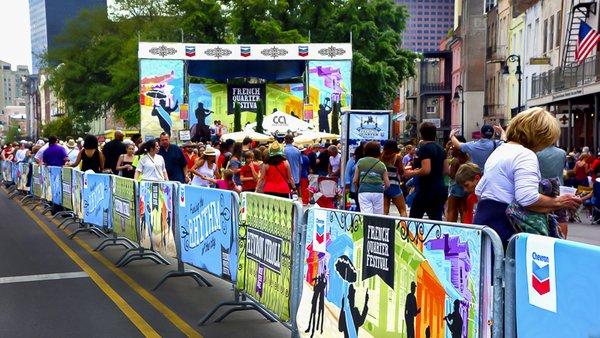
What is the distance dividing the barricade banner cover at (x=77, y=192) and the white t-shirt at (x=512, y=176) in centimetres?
1082

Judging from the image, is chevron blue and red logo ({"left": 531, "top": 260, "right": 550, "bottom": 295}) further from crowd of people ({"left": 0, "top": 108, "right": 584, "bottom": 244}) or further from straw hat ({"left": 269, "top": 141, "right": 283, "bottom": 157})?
straw hat ({"left": 269, "top": 141, "right": 283, "bottom": 157})

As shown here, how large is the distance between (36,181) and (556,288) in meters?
20.8

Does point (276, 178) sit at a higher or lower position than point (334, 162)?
higher

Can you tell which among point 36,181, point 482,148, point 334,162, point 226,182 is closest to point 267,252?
point 482,148

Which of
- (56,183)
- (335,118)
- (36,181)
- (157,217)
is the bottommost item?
(36,181)

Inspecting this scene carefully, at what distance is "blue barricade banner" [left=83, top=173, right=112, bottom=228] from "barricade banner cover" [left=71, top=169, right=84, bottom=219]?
0.41 meters

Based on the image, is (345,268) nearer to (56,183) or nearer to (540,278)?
(540,278)

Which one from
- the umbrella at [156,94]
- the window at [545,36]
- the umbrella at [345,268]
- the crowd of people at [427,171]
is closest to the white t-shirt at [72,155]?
the crowd of people at [427,171]

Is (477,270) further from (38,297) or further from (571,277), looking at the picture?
(38,297)

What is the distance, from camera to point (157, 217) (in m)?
10.2

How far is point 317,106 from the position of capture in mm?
42188

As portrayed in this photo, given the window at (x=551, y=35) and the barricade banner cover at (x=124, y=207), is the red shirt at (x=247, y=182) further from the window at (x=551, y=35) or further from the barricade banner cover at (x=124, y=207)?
the window at (x=551, y=35)

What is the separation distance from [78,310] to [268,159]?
580 centimetres

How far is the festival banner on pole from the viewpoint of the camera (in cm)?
2564
